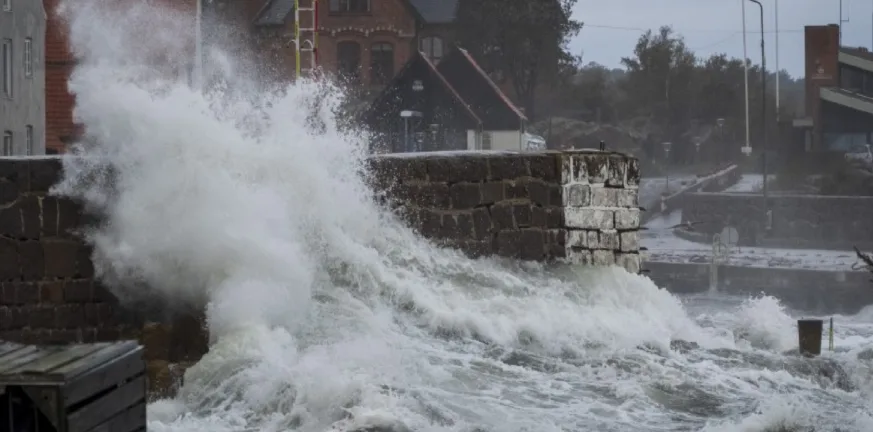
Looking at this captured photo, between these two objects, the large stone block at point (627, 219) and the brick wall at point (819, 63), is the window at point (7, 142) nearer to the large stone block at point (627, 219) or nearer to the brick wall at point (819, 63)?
the large stone block at point (627, 219)

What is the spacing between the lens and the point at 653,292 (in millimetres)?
13375

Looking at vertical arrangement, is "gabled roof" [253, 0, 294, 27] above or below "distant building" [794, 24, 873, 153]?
above

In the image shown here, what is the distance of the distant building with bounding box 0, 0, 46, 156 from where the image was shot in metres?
39.8

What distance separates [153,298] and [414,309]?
1869 mm

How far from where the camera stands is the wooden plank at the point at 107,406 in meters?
7.17

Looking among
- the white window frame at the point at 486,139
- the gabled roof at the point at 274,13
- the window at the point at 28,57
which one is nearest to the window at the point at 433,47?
the gabled roof at the point at 274,13

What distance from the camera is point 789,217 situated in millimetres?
59406

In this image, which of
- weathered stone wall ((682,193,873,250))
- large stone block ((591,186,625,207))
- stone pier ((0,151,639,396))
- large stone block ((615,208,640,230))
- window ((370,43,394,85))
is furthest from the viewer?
window ((370,43,394,85))

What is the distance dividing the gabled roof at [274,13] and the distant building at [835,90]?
2296 centimetres

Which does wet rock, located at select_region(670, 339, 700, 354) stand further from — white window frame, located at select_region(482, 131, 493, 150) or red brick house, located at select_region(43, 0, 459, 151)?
white window frame, located at select_region(482, 131, 493, 150)

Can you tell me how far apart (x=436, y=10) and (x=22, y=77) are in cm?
2719

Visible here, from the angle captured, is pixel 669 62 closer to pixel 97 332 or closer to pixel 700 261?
pixel 700 261

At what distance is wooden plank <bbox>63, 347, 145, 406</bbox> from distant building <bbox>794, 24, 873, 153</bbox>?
62.5 metres

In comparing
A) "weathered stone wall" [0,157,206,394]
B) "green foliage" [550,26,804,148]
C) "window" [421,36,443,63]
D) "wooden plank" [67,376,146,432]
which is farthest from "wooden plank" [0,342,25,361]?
"green foliage" [550,26,804,148]
